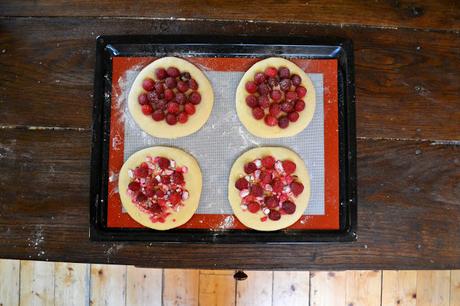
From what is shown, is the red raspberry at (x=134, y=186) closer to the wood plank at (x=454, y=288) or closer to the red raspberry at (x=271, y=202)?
the red raspberry at (x=271, y=202)

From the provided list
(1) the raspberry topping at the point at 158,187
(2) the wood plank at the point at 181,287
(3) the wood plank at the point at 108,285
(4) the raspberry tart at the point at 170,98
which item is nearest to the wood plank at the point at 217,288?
(2) the wood plank at the point at 181,287

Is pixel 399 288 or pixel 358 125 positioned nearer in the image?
pixel 358 125

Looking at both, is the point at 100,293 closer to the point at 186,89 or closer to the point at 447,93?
the point at 186,89

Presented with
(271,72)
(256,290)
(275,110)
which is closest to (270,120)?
(275,110)

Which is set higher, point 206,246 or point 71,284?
point 206,246

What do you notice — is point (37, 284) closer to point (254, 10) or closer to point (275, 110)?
point (275, 110)

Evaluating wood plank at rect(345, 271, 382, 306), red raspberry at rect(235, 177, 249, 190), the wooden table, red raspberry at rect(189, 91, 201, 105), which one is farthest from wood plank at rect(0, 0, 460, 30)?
wood plank at rect(345, 271, 382, 306)

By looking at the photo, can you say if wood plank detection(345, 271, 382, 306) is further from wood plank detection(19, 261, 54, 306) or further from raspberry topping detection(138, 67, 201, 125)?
wood plank detection(19, 261, 54, 306)

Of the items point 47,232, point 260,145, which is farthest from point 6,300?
point 260,145
